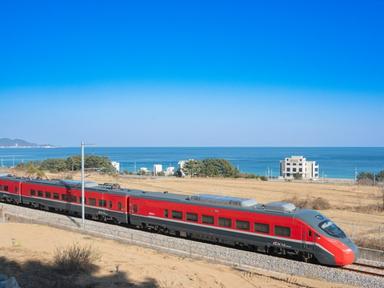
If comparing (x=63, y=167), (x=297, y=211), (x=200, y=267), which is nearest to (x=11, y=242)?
(x=200, y=267)

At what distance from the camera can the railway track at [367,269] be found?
63.3 feet

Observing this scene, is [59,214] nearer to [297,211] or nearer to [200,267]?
[200,267]

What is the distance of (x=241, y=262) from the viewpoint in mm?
21453

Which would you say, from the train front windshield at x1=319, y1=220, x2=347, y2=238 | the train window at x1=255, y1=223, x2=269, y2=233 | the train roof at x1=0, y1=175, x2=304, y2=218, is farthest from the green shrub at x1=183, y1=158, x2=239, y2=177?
the train front windshield at x1=319, y1=220, x2=347, y2=238

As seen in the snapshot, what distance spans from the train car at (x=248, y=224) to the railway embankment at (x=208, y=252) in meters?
Answer: 0.52

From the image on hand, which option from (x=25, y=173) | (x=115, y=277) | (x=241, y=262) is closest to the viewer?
(x=115, y=277)

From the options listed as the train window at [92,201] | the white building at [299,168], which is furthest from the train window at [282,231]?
the white building at [299,168]

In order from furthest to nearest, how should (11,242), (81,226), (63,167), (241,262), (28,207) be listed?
(63,167) → (28,207) → (81,226) → (11,242) → (241,262)

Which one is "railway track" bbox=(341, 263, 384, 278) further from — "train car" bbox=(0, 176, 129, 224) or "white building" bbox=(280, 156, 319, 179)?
"white building" bbox=(280, 156, 319, 179)

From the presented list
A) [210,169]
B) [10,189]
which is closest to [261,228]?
[10,189]

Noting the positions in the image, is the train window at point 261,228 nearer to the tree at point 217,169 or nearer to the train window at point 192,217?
the train window at point 192,217

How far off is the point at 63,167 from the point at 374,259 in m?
80.6

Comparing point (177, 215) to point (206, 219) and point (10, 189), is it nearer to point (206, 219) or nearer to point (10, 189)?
point (206, 219)

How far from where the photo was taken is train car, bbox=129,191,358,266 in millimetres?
20234
